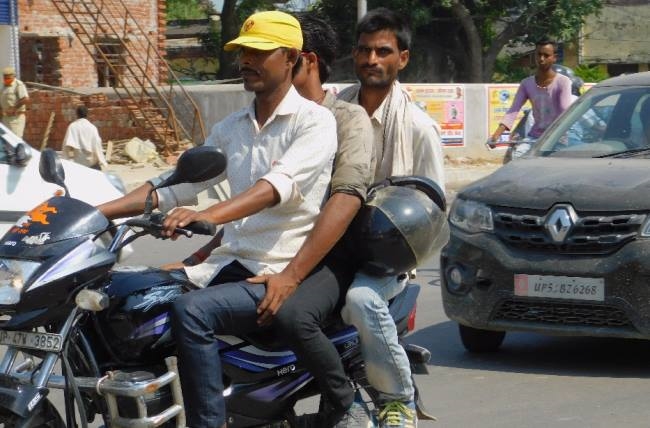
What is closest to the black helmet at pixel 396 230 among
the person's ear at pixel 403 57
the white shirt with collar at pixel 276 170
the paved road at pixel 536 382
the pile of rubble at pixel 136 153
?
the white shirt with collar at pixel 276 170

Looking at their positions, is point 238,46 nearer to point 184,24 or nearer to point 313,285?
point 313,285

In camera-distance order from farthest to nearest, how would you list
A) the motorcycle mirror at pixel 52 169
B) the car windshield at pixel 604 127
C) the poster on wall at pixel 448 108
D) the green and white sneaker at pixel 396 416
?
the poster on wall at pixel 448 108, the car windshield at pixel 604 127, the green and white sneaker at pixel 396 416, the motorcycle mirror at pixel 52 169

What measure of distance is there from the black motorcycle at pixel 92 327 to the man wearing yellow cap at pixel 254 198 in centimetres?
9

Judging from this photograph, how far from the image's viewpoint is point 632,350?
7.70 meters

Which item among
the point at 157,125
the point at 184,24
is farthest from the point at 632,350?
the point at 184,24

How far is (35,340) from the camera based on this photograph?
12.2 feet

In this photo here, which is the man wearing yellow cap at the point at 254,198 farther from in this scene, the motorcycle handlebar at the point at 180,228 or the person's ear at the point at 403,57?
the person's ear at the point at 403,57

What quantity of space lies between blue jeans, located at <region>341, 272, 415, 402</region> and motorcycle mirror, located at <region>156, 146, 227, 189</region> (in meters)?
0.76

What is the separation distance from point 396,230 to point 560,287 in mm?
2827

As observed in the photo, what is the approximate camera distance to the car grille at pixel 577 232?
682 centimetres

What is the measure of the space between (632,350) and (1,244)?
487 cm

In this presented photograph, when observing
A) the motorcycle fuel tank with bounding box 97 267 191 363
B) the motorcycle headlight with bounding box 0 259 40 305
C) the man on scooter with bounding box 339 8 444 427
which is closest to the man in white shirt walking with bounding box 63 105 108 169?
the man on scooter with bounding box 339 8 444 427

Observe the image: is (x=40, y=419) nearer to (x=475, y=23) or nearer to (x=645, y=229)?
(x=645, y=229)

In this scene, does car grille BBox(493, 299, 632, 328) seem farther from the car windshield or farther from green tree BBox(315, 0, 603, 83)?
green tree BBox(315, 0, 603, 83)
